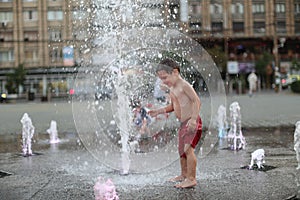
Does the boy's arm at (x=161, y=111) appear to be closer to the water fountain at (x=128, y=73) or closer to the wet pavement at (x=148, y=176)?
the wet pavement at (x=148, y=176)

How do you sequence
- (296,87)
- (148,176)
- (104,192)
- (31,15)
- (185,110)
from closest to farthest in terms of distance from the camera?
(104,192) → (185,110) → (148,176) → (296,87) → (31,15)

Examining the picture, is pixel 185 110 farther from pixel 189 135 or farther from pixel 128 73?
pixel 128 73

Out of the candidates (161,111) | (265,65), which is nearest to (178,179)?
(161,111)

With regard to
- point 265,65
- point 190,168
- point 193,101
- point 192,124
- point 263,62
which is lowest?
point 190,168

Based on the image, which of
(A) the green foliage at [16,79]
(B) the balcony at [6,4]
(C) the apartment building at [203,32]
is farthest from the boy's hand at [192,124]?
(B) the balcony at [6,4]

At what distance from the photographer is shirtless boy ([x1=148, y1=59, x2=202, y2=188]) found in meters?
5.46

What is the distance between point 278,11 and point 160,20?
46.9 meters

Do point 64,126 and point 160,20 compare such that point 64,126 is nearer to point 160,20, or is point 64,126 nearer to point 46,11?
point 160,20

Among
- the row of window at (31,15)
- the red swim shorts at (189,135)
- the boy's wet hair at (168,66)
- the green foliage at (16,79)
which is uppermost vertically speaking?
the row of window at (31,15)

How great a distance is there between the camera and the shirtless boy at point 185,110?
5.46 metres

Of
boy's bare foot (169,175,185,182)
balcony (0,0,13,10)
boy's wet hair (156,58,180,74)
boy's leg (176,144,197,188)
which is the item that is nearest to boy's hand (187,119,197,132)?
boy's leg (176,144,197,188)

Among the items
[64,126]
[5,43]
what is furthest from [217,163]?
[5,43]

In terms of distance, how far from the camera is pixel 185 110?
5562mm

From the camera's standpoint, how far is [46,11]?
169 feet
